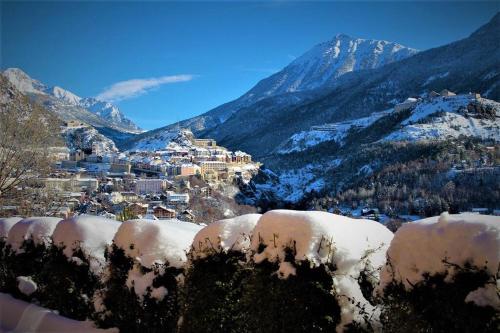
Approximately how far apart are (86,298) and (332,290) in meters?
3.24

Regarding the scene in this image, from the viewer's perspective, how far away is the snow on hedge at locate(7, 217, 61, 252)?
572cm

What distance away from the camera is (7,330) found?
16.9ft

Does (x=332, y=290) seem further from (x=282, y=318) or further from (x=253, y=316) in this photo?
(x=253, y=316)

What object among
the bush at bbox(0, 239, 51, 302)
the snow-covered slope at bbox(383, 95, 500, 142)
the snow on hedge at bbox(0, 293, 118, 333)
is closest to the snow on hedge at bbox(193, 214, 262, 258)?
the snow on hedge at bbox(0, 293, 118, 333)

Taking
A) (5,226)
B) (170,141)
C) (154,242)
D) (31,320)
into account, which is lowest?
(31,320)

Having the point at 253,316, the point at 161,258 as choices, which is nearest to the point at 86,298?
the point at 161,258

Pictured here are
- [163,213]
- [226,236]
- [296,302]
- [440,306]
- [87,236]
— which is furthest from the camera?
[163,213]

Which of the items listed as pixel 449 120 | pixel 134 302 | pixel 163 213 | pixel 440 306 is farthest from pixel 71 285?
pixel 449 120

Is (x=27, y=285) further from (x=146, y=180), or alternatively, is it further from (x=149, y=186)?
(x=146, y=180)

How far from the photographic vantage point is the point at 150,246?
3957 millimetres

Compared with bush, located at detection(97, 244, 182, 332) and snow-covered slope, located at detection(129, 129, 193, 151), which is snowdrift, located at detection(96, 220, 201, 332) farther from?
snow-covered slope, located at detection(129, 129, 193, 151)

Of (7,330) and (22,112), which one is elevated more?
(22,112)

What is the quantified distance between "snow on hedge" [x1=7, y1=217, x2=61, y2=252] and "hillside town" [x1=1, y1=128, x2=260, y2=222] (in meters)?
5.50

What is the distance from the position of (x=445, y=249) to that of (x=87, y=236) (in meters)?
4.03
